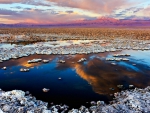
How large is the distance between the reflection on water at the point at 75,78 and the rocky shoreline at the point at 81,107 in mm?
744

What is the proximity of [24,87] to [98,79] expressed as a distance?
5781 millimetres

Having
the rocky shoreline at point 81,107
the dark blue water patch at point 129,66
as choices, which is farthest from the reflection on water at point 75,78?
the rocky shoreline at point 81,107

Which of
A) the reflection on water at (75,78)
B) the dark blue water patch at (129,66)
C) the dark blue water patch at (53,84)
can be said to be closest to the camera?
the dark blue water patch at (53,84)

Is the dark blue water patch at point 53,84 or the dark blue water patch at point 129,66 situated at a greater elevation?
the dark blue water patch at point 129,66

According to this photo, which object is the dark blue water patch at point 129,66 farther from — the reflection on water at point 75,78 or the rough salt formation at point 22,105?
the rough salt formation at point 22,105

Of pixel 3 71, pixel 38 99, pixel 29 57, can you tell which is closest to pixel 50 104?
pixel 38 99

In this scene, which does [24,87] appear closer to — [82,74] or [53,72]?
[53,72]

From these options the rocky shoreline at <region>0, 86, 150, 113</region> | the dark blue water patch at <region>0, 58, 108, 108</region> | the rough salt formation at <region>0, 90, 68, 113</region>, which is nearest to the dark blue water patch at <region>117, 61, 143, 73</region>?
the dark blue water patch at <region>0, 58, 108, 108</region>

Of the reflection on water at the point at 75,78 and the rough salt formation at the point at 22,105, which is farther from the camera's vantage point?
the reflection on water at the point at 75,78

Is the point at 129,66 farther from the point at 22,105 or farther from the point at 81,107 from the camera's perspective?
the point at 22,105

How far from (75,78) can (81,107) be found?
15.3 feet

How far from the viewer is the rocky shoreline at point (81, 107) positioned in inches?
342

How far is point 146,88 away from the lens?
11805 millimetres

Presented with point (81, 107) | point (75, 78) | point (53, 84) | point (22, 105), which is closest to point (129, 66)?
point (75, 78)
